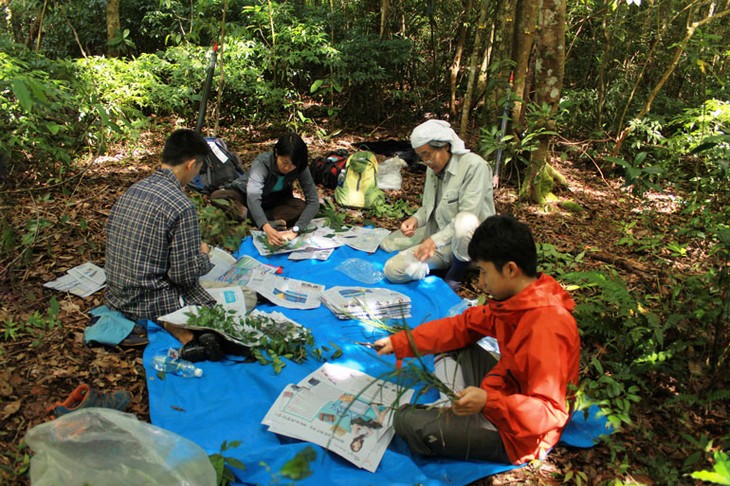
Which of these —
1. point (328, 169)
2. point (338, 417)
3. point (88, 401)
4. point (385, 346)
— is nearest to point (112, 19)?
point (328, 169)

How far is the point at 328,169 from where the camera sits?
248 inches

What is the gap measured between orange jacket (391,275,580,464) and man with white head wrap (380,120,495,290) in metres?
1.48

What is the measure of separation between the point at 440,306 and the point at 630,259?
2003 mm

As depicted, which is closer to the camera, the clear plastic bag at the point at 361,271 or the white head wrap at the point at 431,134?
the white head wrap at the point at 431,134

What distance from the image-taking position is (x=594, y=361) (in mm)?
2857

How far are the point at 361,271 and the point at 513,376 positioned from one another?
7.12 feet

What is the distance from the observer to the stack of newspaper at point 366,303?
358 cm

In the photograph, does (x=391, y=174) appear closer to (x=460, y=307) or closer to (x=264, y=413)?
(x=460, y=307)

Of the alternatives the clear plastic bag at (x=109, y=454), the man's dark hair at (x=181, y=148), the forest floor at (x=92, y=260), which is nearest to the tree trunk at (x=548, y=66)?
the forest floor at (x=92, y=260)

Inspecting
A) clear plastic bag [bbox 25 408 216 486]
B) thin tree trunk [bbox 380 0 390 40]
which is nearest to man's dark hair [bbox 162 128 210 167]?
clear plastic bag [bbox 25 408 216 486]

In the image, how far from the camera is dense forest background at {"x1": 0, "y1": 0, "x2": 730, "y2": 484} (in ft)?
9.17

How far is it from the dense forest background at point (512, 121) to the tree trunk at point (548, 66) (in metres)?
0.02

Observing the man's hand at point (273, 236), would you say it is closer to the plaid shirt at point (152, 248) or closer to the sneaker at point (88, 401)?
the plaid shirt at point (152, 248)

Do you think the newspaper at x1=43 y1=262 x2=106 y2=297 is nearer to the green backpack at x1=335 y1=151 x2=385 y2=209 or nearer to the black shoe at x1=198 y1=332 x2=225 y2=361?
the black shoe at x1=198 y1=332 x2=225 y2=361
